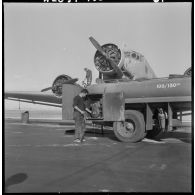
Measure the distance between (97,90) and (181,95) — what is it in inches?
112

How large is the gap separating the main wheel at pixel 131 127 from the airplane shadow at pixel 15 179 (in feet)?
17.0

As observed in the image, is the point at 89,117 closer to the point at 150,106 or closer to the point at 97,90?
the point at 97,90

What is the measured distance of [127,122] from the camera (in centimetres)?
1003

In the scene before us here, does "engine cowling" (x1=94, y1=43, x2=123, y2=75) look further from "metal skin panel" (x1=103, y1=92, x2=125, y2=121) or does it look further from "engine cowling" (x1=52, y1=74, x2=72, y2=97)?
"engine cowling" (x1=52, y1=74, x2=72, y2=97)

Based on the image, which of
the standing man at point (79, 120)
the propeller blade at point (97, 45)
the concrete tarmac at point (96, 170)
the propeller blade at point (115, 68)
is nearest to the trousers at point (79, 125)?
the standing man at point (79, 120)

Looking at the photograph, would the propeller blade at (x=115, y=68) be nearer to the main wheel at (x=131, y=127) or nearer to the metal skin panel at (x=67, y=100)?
the metal skin panel at (x=67, y=100)

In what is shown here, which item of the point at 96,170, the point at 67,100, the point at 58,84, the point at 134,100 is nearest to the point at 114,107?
the point at 134,100

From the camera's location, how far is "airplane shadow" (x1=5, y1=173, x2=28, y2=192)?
4453mm

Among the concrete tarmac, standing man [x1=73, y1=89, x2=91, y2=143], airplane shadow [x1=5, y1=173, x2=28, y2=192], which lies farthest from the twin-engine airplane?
airplane shadow [x1=5, y1=173, x2=28, y2=192]

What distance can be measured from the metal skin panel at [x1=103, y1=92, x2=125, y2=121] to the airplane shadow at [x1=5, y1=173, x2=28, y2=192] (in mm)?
5155

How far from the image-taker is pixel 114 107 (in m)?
9.88

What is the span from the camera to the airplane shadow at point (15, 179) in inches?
175

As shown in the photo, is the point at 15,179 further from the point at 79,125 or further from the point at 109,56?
the point at 109,56

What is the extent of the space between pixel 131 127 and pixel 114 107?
846 mm
